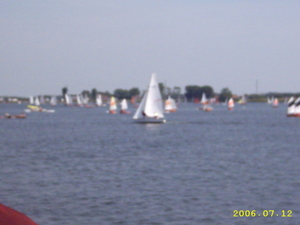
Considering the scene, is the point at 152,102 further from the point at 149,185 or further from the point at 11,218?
the point at 11,218

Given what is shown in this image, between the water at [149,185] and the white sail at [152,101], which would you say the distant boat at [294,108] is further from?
the water at [149,185]

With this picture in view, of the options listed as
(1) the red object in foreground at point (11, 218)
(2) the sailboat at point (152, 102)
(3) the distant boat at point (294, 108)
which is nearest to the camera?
(1) the red object in foreground at point (11, 218)

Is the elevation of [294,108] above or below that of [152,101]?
below

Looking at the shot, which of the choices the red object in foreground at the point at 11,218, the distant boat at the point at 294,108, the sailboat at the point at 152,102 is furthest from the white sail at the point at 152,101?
the red object in foreground at the point at 11,218

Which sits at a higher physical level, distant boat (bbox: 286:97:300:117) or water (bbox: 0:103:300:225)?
distant boat (bbox: 286:97:300:117)

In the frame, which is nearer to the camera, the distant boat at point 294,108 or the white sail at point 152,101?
the white sail at point 152,101

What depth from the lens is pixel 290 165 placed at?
1067 inches

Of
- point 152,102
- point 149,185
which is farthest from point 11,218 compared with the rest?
point 152,102

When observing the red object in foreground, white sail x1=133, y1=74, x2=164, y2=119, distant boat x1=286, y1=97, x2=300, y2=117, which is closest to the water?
the red object in foreground

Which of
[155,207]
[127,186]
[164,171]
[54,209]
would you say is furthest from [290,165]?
[54,209]

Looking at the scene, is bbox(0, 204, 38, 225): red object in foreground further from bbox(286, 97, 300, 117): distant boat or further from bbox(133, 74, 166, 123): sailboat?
bbox(286, 97, 300, 117): distant boat

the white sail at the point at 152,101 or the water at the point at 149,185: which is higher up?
the white sail at the point at 152,101

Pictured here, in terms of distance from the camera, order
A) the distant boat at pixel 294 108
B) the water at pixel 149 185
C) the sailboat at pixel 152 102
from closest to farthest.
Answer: the water at pixel 149 185
the sailboat at pixel 152 102
the distant boat at pixel 294 108

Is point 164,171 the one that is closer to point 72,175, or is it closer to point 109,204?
point 72,175
